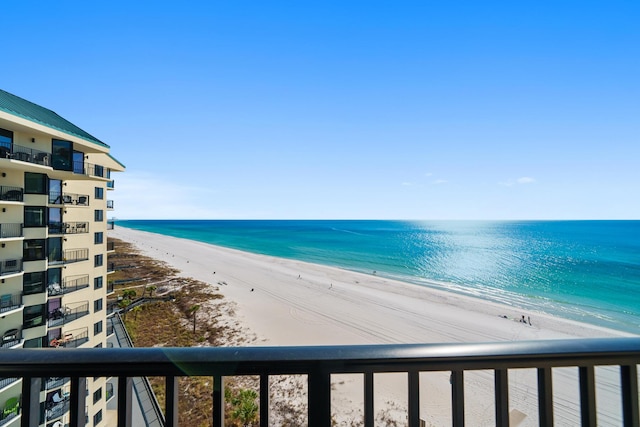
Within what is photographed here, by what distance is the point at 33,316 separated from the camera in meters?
8.34

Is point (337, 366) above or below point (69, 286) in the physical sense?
above

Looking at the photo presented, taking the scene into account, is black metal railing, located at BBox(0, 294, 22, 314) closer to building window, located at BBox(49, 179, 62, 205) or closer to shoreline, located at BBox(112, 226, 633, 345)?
building window, located at BBox(49, 179, 62, 205)

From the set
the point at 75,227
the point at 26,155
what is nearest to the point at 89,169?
the point at 75,227

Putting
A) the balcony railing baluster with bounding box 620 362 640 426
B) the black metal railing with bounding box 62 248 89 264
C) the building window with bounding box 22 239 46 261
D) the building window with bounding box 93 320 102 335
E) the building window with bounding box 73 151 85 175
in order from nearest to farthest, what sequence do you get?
the balcony railing baluster with bounding box 620 362 640 426 < the building window with bounding box 22 239 46 261 < the building window with bounding box 73 151 85 175 < the black metal railing with bounding box 62 248 89 264 < the building window with bounding box 93 320 102 335

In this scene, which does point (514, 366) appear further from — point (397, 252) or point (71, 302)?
point (397, 252)

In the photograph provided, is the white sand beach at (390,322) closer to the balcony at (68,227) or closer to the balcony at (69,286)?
the balcony at (69,286)

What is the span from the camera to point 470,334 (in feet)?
57.0

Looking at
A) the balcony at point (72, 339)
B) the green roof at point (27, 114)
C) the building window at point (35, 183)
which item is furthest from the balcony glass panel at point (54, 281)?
the green roof at point (27, 114)

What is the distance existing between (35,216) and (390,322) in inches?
757

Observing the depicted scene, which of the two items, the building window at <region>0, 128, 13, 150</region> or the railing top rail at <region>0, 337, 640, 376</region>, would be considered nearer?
the railing top rail at <region>0, 337, 640, 376</region>

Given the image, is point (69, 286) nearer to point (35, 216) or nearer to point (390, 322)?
point (35, 216)

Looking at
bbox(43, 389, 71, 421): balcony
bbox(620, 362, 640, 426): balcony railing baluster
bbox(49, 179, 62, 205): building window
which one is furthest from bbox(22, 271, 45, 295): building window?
bbox(620, 362, 640, 426): balcony railing baluster

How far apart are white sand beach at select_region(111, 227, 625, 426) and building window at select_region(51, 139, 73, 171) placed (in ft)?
38.1

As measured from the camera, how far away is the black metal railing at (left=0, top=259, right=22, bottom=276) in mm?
7637
